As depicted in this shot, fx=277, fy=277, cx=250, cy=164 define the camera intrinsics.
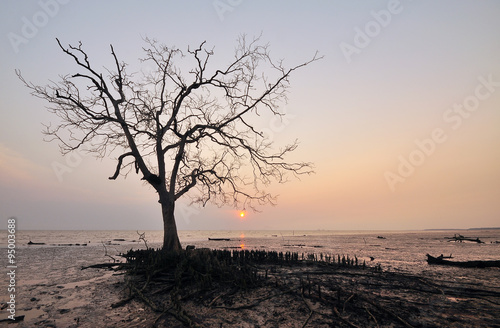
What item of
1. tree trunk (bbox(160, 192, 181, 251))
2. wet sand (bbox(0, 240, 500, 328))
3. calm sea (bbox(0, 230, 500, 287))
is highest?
tree trunk (bbox(160, 192, 181, 251))

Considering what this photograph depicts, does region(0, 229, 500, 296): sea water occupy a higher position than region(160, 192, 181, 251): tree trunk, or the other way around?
region(160, 192, 181, 251): tree trunk

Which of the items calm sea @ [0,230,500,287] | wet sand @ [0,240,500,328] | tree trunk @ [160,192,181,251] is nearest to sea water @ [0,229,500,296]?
calm sea @ [0,230,500,287]

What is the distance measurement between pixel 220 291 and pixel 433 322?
4691 mm

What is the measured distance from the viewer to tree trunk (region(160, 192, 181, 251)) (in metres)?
13.3

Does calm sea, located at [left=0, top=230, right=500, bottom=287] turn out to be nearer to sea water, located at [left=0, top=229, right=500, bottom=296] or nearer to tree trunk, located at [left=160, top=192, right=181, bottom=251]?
sea water, located at [left=0, top=229, right=500, bottom=296]

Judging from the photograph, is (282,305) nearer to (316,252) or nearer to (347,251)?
(316,252)

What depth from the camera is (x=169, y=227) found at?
1360 centimetres

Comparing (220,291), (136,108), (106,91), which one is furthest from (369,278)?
(106,91)

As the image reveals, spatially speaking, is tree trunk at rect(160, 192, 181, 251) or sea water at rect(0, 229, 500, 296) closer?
sea water at rect(0, 229, 500, 296)

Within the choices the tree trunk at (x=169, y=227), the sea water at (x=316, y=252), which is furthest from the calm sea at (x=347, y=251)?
the tree trunk at (x=169, y=227)

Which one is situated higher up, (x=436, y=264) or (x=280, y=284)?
(x=280, y=284)

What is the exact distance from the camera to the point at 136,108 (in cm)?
1431

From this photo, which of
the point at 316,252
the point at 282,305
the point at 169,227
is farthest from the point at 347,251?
the point at 282,305

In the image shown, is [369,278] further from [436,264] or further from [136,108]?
[136,108]
